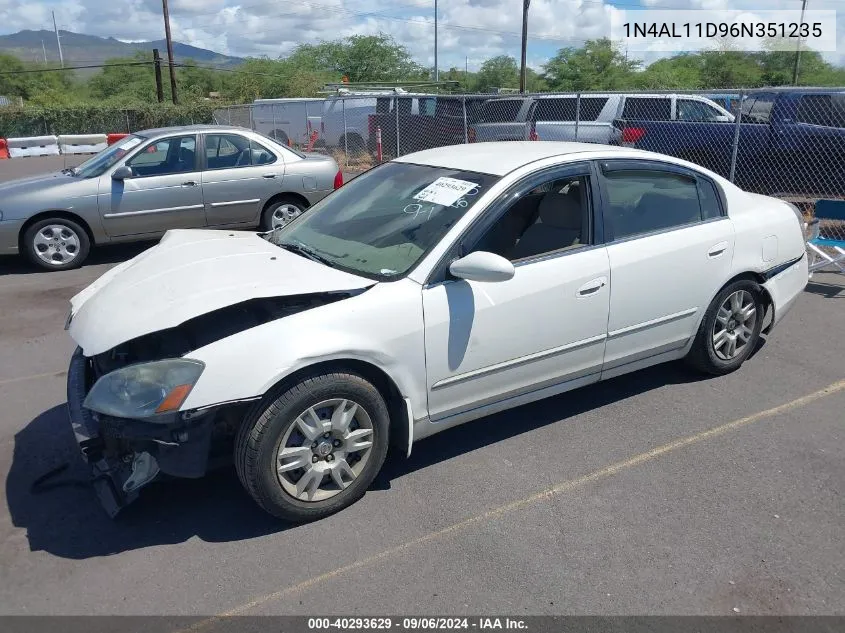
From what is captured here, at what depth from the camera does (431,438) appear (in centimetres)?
419

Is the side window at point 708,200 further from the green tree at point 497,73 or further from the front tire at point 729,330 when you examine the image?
the green tree at point 497,73

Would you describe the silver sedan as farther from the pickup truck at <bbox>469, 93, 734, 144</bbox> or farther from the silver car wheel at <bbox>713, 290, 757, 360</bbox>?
the silver car wheel at <bbox>713, 290, 757, 360</bbox>

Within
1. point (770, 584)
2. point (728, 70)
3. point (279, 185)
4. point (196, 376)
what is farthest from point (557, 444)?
point (728, 70)

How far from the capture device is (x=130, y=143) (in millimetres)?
8812

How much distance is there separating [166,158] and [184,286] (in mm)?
5778

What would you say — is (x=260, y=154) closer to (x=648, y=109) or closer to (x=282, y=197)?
(x=282, y=197)

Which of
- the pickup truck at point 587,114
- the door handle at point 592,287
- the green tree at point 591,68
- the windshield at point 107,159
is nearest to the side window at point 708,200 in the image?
the door handle at point 592,287

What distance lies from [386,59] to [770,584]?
201 ft

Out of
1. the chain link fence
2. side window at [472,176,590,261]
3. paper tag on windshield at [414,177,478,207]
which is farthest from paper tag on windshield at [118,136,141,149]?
side window at [472,176,590,261]

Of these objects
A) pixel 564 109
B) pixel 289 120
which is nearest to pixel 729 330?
pixel 564 109

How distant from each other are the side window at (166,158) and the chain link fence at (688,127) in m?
5.10

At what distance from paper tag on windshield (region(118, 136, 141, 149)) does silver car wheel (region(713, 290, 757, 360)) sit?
7.00m
